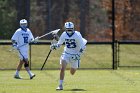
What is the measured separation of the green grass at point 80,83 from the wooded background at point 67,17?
7941 mm

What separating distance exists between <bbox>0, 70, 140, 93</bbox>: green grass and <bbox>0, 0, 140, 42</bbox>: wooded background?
794 centimetres

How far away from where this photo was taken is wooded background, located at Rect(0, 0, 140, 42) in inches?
1356

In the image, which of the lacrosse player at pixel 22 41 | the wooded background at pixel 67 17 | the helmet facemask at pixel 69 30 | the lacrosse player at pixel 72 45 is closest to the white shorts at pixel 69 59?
the lacrosse player at pixel 72 45

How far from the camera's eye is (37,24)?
3472 cm

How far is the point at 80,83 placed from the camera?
21.8 meters

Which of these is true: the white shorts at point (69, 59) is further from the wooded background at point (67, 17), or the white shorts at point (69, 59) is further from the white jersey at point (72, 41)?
the wooded background at point (67, 17)

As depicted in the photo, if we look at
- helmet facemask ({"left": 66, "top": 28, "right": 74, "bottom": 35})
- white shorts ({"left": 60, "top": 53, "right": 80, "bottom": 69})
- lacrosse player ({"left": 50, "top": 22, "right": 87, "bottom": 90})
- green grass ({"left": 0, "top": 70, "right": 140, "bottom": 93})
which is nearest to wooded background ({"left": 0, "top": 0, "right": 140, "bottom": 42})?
green grass ({"left": 0, "top": 70, "right": 140, "bottom": 93})

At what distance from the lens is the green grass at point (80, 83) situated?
62.8 ft

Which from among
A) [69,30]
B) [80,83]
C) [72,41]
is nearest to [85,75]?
[80,83]

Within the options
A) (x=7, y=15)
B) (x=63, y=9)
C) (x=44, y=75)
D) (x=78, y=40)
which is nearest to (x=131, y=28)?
(x=63, y=9)

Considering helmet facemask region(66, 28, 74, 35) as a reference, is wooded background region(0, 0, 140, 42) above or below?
below

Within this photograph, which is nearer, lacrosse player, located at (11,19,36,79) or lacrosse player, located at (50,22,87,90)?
lacrosse player, located at (50,22,87,90)

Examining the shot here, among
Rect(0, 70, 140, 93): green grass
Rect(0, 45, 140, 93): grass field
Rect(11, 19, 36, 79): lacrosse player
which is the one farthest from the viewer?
Rect(11, 19, 36, 79): lacrosse player

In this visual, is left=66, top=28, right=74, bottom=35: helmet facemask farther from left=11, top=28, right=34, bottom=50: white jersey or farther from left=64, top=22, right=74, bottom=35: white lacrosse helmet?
left=11, top=28, right=34, bottom=50: white jersey
